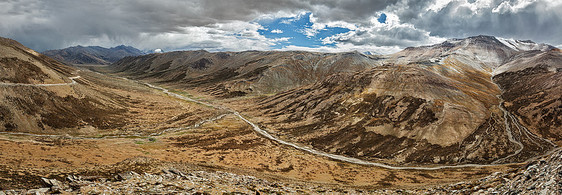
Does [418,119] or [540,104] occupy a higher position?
[540,104]

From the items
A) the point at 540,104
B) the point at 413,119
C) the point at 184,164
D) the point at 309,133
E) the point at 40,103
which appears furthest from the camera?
the point at 309,133

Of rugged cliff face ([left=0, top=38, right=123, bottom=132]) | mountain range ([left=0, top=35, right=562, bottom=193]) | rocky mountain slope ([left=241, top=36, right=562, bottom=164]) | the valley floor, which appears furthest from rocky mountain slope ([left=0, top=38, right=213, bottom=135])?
rocky mountain slope ([left=241, top=36, right=562, bottom=164])

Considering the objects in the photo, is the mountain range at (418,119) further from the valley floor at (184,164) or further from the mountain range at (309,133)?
the valley floor at (184,164)

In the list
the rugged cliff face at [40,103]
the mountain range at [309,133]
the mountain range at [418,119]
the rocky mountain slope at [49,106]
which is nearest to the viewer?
the mountain range at [309,133]

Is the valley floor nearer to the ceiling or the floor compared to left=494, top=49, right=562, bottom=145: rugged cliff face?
nearer to the floor

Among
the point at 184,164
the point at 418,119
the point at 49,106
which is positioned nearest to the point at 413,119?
the point at 418,119

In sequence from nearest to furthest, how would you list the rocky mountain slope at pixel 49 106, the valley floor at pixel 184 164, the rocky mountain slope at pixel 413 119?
the valley floor at pixel 184 164 < the rocky mountain slope at pixel 49 106 < the rocky mountain slope at pixel 413 119

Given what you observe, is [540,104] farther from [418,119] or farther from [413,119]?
[413,119]

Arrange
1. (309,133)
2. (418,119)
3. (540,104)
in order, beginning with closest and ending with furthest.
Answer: (418,119) → (540,104) → (309,133)

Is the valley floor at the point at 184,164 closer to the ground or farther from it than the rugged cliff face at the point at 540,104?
closer to the ground

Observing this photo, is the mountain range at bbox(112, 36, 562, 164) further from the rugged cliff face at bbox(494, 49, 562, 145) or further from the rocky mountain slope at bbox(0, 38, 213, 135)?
the rocky mountain slope at bbox(0, 38, 213, 135)

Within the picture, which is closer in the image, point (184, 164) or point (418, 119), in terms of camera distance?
point (184, 164)

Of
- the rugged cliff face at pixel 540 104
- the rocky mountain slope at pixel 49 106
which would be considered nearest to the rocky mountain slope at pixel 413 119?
the rugged cliff face at pixel 540 104

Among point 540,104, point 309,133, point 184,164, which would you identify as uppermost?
point 540,104
